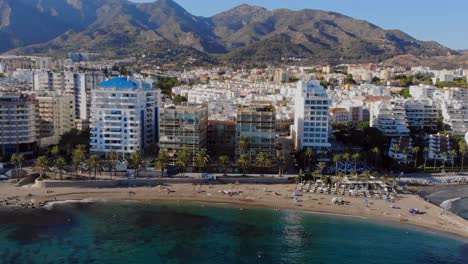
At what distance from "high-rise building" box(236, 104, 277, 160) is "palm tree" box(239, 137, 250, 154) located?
27cm

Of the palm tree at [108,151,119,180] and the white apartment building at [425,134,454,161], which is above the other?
the white apartment building at [425,134,454,161]

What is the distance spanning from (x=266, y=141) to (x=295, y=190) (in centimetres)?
783

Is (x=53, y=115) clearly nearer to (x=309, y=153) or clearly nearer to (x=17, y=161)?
(x=17, y=161)

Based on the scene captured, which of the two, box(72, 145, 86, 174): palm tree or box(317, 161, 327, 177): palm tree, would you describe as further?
box(317, 161, 327, 177): palm tree

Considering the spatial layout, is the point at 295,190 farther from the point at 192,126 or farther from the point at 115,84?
the point at 115,84

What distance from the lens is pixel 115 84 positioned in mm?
61000

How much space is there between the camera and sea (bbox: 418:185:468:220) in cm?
4941

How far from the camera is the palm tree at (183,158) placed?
5502cm

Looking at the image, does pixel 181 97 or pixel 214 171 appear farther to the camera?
pixel 181 97

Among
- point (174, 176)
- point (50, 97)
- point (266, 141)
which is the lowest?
point (174, 176)

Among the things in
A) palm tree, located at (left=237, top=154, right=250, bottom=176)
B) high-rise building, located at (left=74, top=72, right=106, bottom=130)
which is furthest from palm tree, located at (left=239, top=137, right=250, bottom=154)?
high-rise building, located at (left=74, top=72, right=106, bottom=130)

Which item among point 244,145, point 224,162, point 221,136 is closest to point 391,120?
point 221,136

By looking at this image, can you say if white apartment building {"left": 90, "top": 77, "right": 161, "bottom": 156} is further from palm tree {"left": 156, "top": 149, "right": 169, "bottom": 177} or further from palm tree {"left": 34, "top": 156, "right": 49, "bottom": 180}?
palm tree {"left": 34, "top": 156, "right": 49, "bottom": 180}

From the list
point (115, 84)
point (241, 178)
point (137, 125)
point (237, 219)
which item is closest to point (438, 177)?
point (241, 178)
